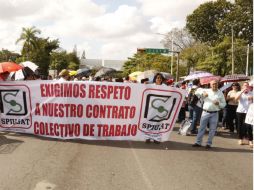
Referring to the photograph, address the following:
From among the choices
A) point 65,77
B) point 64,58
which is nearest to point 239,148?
point 65,77

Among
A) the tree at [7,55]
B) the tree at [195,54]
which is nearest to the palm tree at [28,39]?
the tree at [195,54]

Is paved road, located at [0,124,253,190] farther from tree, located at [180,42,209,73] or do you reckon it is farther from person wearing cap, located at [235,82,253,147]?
tree, located at [180,42,209,73]

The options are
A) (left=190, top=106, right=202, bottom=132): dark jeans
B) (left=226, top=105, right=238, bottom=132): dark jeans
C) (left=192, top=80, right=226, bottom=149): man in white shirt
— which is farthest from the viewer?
(left=226, top=105, right=238, bottom=132): dark jeans

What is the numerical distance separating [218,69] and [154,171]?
48.5 metres

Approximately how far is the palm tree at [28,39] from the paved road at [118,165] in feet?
202

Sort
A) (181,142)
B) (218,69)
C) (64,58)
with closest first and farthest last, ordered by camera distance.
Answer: (181,142)
(218,69)
(64,58)

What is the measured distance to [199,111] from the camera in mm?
13320

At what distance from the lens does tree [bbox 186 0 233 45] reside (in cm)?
6266

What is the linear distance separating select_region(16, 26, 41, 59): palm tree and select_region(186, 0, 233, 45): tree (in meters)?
24.1

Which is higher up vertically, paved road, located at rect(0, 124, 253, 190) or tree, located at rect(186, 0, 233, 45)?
tree, located at rect(186, 0, 233, 45)

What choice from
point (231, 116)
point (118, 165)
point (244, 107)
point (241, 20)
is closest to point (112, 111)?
point (118, 165)

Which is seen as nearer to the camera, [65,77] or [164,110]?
[164,110]

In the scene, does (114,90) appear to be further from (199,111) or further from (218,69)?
(218,69)

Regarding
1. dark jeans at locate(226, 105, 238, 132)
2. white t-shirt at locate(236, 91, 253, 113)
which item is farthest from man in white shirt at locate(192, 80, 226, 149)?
dark jeans at locate(226, 105, 238, 132)
